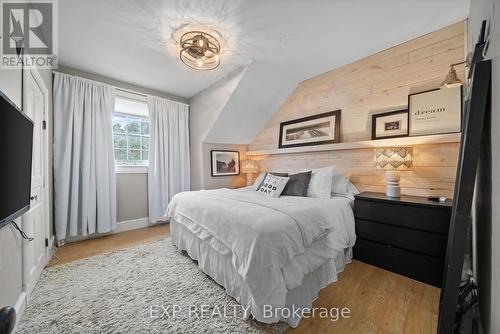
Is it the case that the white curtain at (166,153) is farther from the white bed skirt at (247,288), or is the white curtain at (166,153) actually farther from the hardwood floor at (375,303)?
the white bed skirt at (247,288)

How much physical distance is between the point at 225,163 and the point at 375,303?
10.1 ft

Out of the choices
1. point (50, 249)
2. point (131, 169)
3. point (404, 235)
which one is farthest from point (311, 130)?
point (50, 249)

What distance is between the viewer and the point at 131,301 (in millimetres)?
1576

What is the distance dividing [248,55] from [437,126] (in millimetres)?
2292

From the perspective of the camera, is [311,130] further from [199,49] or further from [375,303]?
[375,303]

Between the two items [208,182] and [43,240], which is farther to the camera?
[208,182]

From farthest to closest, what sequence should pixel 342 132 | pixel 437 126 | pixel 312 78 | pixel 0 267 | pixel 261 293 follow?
1. pixel 312 78
2. pixel 342 132
3. pixel 437 126
4. pixel 261 293
5. pixel 0 267

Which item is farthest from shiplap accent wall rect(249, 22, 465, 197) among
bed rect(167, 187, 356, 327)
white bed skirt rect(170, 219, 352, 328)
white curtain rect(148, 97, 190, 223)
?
white curtain rect(148, 97, 190, 223)

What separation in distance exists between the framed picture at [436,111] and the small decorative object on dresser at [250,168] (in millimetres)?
2488

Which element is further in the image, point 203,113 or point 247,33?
point 203,113

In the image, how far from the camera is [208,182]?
3.75 m

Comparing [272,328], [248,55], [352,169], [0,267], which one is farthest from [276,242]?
[248,55]

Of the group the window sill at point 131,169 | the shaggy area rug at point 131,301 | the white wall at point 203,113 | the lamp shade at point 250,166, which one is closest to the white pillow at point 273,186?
the lamp shade at point 250,166

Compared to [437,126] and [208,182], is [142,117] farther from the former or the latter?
[437,126]
